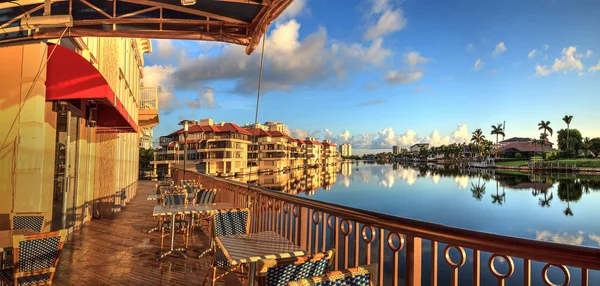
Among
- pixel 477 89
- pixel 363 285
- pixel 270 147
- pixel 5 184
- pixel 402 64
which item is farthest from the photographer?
pixel 402 64

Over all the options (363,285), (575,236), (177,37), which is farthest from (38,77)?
(575,236)

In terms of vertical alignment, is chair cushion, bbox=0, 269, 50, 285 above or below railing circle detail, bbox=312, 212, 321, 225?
below

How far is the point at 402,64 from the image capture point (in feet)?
315

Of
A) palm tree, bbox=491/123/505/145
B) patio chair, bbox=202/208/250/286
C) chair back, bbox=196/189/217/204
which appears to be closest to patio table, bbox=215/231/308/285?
patio chair, bbox=202/208/250/286

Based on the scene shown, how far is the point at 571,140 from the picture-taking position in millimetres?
104188

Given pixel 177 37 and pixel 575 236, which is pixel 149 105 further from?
pixel 575 236

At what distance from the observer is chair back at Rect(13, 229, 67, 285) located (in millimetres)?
2867

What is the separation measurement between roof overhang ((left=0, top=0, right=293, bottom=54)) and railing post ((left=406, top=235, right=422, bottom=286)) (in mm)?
3647

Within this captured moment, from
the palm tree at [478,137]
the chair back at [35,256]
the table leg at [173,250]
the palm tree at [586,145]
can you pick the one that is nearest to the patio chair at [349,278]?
the chair back at [35,256]

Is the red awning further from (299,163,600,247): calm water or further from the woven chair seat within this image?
(299,163,600,247): calm water

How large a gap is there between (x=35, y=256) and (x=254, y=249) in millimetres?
1932

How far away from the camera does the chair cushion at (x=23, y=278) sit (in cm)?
300

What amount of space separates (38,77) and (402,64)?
9895 centimetres

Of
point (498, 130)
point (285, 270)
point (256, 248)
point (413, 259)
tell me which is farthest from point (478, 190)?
point (498, 130)
